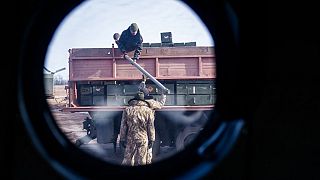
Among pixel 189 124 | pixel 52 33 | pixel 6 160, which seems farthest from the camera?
pixel 189 124

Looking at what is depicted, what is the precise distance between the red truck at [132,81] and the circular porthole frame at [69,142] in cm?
331

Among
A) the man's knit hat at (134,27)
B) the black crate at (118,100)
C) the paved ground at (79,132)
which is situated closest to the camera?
the paved ground at (79,132)

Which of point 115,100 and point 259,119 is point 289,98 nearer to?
point 259,119

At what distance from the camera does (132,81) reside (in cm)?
490

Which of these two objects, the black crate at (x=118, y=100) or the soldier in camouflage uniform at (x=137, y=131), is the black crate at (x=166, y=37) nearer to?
the black crate at (x=118, y=100)

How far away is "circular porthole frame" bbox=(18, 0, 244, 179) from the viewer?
141 cm

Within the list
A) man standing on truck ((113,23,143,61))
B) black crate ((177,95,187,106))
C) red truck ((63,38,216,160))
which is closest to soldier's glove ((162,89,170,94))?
red truck ((63,38,216,160))

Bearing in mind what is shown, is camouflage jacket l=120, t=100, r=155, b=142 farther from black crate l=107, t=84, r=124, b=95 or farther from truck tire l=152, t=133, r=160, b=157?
black crate l=107, t=84, r=124, b=95

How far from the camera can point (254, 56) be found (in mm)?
1404

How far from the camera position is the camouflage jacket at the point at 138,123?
420cm

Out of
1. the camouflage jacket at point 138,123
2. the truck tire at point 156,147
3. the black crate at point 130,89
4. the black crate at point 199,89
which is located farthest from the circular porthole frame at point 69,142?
the black crate at point 199,89

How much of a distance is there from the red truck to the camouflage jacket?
0.52m

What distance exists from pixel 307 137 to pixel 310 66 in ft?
0.86

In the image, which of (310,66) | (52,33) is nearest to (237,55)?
(310,66)
